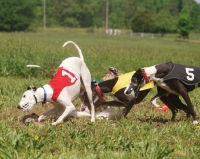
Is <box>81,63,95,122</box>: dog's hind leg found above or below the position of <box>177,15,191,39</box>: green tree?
above

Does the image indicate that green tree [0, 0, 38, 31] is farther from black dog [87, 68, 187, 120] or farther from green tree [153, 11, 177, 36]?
black dog [87, 68, 187, 120]

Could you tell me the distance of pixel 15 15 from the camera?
277 feet

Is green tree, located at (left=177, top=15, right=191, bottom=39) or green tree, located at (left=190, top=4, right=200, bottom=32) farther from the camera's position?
green tree, located at (left=190, top=4, right=200, bottom=32)

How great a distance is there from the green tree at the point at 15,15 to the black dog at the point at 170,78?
76328 millimetres

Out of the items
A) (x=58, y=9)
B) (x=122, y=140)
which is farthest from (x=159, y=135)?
(x=58, y=9)

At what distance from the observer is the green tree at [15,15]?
83.8 meters

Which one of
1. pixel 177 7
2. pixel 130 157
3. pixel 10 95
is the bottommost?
pixel 177 7

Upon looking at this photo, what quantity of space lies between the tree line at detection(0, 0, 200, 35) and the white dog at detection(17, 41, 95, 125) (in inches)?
2489

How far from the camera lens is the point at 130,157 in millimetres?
5625

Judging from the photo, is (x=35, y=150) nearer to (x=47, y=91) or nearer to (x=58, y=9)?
(x=47, y=91)

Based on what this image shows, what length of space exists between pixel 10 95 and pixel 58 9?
349ft

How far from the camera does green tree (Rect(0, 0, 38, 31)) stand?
275ft

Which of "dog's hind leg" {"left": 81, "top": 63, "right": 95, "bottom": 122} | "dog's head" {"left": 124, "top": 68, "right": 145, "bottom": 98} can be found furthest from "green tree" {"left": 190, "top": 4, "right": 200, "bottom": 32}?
"dog's head" {"left": 124, "top": 68, "right": 145, "bottom": 98}

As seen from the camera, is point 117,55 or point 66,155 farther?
point 117,55
